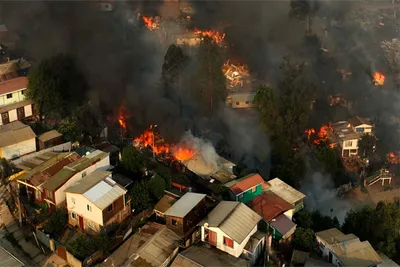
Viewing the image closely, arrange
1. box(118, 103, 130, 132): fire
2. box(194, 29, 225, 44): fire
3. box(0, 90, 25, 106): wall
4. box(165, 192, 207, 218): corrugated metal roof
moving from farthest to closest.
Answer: box(194, 29, 225, 44): fire, box(118, 103, 130, 132): fire, box(0, 90, 25, 106): wall, box(165, 192, 207, 218): corrugated metal roof

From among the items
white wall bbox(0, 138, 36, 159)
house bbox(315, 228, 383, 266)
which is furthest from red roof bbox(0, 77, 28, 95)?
house bbox(315, 228, 383, 266)

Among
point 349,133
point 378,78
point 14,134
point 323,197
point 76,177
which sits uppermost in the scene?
point 14,134

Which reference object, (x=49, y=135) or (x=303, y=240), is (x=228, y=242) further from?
(x=49, y=135)

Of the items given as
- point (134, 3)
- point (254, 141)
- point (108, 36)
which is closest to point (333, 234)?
point (254, 141)

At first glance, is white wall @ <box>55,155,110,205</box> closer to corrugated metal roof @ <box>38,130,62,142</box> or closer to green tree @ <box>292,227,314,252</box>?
corrugated metal roof @ <box>38,130,62,142</box>

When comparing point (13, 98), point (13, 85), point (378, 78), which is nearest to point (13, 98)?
point (13, 98)

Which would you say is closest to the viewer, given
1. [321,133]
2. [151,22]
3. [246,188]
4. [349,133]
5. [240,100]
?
[246,188]
